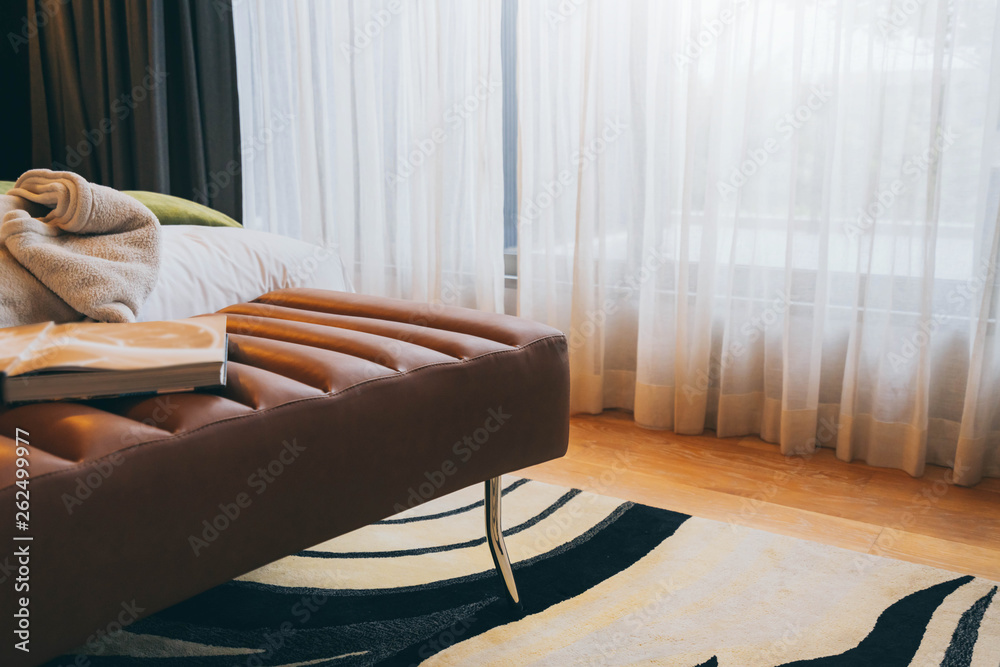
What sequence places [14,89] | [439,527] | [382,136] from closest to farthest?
[439,527] → [382,136] → [14,89]

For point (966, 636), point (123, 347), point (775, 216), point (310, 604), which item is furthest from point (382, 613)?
point (775, 216)

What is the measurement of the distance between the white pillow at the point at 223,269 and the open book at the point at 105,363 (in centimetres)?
38

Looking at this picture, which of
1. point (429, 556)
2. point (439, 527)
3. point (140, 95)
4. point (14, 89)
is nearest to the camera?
point (429, 556)

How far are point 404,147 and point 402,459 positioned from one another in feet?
5.63

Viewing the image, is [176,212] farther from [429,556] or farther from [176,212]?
[429,556]

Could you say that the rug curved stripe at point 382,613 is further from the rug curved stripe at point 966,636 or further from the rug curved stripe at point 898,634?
the rug curved stripe at point 966,636

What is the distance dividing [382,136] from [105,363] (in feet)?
6.03

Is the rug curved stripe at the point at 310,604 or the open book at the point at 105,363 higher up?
the open book at the point at 105,363

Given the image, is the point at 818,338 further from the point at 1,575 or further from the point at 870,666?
the point at 1,575

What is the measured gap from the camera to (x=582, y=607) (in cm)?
125

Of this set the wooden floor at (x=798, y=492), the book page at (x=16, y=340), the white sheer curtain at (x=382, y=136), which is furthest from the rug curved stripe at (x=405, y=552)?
the white sheer curtain at (x=382, y=136)

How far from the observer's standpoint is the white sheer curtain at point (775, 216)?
1713mm

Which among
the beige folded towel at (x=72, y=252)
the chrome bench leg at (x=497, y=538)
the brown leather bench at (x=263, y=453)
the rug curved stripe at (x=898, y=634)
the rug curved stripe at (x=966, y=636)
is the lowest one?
the rug curved stripe at (x=898, y=634)

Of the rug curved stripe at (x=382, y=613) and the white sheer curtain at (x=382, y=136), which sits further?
the white sheer curtain at (x=382, y=136)
